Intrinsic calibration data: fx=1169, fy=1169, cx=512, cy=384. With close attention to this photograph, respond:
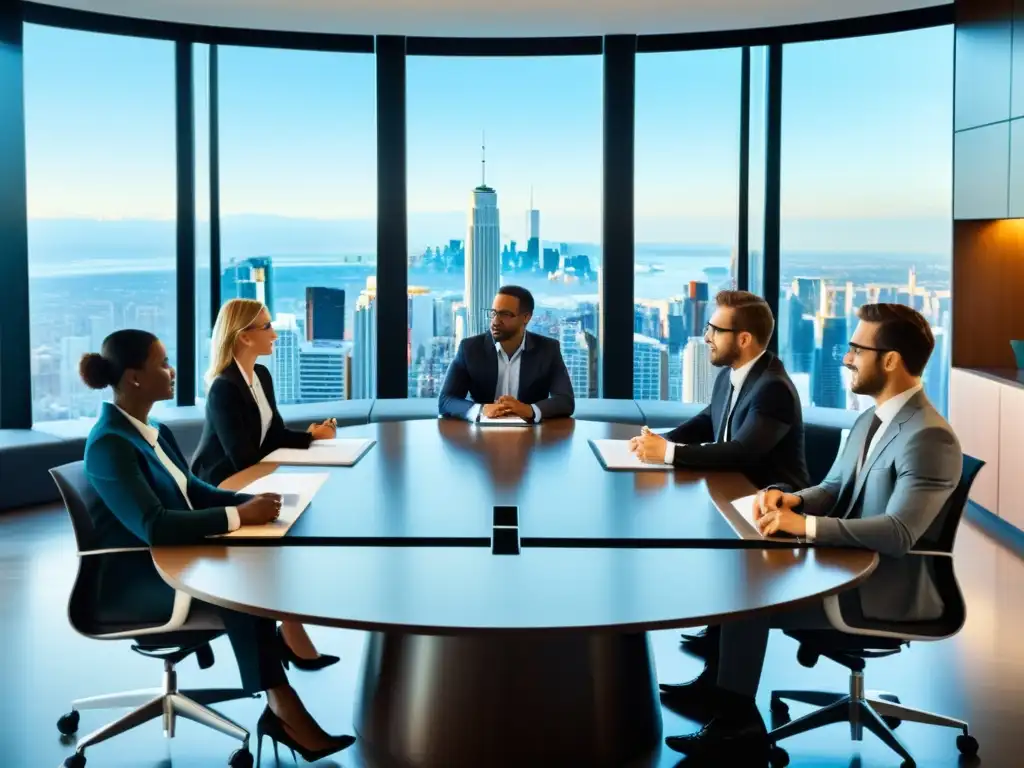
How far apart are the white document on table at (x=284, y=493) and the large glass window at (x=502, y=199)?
4.66m

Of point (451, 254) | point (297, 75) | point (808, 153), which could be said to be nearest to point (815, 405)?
point (808, 153)

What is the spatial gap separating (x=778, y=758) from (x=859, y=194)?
5.16 meters

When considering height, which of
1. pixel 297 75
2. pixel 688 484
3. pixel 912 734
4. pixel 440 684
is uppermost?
pixel 297 75

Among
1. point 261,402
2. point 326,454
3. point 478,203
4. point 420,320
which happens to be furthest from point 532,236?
point 326,454

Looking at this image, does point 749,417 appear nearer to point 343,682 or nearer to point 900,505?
point 900,505

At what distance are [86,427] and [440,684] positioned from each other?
194 inches

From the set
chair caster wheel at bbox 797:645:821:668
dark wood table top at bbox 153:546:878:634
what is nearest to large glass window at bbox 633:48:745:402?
chair caster wheel at bbox 797:645:821:668

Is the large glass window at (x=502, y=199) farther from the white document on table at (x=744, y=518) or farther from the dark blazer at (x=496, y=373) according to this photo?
the white document on table at (x=744, y=518)

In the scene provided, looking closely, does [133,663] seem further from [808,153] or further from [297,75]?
[808,153]

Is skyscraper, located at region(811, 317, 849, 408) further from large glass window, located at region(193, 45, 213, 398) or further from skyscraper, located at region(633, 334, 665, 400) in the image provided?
large glass window, located at region(193, 45, 213, 398)

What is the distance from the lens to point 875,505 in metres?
3.12

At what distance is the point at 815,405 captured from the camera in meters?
8.12

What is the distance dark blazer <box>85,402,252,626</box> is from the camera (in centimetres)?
291

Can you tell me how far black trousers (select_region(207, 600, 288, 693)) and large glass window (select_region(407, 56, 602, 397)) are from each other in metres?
5.22
